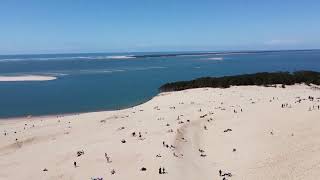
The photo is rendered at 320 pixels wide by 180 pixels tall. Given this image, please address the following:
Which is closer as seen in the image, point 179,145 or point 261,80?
point 179,145

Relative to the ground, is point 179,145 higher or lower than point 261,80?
lower

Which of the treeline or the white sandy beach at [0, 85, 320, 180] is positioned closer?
the white sandy beach at [0, 85, 320, 180]

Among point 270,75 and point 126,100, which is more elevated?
point 270,75

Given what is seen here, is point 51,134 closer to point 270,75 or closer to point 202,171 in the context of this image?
point 202,171

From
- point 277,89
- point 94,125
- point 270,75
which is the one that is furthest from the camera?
point 270,75

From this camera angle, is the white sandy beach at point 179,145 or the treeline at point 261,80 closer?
the white sandy beach at point 179,145

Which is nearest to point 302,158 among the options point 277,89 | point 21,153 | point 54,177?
point 54,177

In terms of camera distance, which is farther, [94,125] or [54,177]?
[94,125]

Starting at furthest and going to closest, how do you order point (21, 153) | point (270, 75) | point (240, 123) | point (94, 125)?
point (270, 75) < point (94, 125) < point (240, 123) < point (21, 153)
